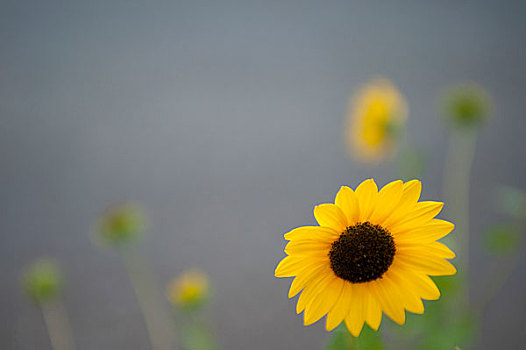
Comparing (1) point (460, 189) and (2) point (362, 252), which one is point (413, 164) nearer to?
(2) point (362, 252)

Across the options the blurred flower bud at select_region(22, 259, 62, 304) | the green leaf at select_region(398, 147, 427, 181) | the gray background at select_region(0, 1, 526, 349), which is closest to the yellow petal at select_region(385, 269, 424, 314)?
the green leaf at select_region(398, 147, 427, 181)

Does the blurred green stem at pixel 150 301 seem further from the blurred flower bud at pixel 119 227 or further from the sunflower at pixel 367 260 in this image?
the sunflower at pixel 367 260

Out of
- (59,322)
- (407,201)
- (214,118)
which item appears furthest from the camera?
(214,118)

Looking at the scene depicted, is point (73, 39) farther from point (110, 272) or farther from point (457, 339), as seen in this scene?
point (457, 339)

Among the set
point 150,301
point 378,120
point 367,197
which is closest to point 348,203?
point 367,197

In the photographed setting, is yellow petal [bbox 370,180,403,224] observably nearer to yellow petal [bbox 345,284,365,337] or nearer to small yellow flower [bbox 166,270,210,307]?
yellow petal [bbox 345,284,365,337]

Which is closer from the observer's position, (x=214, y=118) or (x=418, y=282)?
(x=418, y=282)

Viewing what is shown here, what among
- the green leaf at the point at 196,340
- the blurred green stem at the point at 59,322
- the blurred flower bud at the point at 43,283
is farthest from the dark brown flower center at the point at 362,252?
the blurred green stem at the point at 59,322

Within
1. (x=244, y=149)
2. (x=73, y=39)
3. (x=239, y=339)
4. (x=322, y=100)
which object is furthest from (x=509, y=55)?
(x=73, y=39)
